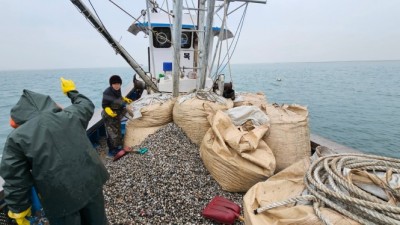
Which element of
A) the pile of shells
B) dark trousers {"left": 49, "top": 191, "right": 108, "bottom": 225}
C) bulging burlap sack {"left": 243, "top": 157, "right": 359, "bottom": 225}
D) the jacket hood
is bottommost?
the pile of shells

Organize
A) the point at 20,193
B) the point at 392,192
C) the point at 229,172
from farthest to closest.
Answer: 1. the point at 229,172
2. the point at 20,193
3. the point at 392,192

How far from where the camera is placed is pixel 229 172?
95.4 inches

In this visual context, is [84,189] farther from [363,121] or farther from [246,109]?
[363,121]

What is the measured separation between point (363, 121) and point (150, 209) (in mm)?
10303

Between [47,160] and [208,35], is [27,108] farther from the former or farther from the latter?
[208,35]

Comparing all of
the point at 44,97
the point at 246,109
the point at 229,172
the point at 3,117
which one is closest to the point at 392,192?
the point at 229,172

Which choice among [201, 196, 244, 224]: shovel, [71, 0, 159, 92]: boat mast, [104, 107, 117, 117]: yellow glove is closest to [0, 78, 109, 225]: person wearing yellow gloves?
[201, 196, 244, 224]: shovel

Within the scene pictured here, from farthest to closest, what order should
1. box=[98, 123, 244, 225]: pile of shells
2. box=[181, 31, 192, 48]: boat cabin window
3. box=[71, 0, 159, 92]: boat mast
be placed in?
box=[181, 31, 192, 48]: boat cabin window → box=[71, 0, 159, 92]: boat mast → box=[98, 123, 244, 225]: pile of shells

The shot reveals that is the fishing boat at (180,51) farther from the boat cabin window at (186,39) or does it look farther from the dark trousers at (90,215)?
the dark trousers at (90,215)

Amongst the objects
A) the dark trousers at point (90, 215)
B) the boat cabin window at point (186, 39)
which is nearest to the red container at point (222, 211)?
the dark trousers at point (90, 215)

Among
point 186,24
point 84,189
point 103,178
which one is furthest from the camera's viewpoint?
point 186,24

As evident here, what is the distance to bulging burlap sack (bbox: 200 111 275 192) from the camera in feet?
7.79

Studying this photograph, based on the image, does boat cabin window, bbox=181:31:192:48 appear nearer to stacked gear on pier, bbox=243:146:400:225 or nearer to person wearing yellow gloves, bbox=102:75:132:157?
person wearing yellow gloves, bbox=102:75:132:157

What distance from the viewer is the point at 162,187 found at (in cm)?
247
